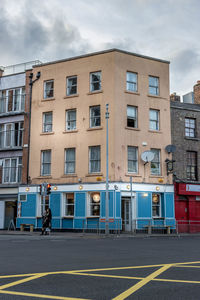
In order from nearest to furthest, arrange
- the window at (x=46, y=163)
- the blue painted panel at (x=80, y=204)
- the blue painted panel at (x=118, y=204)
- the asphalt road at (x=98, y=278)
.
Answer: the asphalt road at (x=98, y=278) < the blue painted panel at (x=118, y=204) < the blue painted panel at (x=80, y=204) < the window at (x=46, y=163)

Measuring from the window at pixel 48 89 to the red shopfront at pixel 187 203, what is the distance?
1296cm

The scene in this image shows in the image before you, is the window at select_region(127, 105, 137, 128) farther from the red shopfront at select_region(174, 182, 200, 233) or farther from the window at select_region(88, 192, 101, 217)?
the window at select_region(88, 192, 101, 217)

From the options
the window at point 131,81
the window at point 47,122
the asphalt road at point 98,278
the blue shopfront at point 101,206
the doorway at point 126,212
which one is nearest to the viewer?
the asphalt road at point 98,278

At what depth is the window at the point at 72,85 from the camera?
2916 cm

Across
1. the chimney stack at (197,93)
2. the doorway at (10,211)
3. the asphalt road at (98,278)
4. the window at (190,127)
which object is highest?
the chimney stack at (197,93)

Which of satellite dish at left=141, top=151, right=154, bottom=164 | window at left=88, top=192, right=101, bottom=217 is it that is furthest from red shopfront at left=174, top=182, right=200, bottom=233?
window at left=88, top=192, right=101, bottom=217

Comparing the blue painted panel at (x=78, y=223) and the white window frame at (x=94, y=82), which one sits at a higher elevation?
the white window frame at (x=94, y=82)

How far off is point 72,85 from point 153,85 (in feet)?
22.2

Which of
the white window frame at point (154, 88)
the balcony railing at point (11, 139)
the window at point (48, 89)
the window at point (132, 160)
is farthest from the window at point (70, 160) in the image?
the white window frame at point (154, 88)

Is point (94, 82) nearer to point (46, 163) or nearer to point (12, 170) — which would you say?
point (46, 163)

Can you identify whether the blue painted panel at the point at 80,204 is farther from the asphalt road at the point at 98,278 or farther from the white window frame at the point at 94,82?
the asphalt road at the point at 98,278

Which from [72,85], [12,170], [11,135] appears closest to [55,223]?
[12,170]

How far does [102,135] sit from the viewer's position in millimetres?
26828

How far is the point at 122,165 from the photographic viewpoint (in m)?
26.3
